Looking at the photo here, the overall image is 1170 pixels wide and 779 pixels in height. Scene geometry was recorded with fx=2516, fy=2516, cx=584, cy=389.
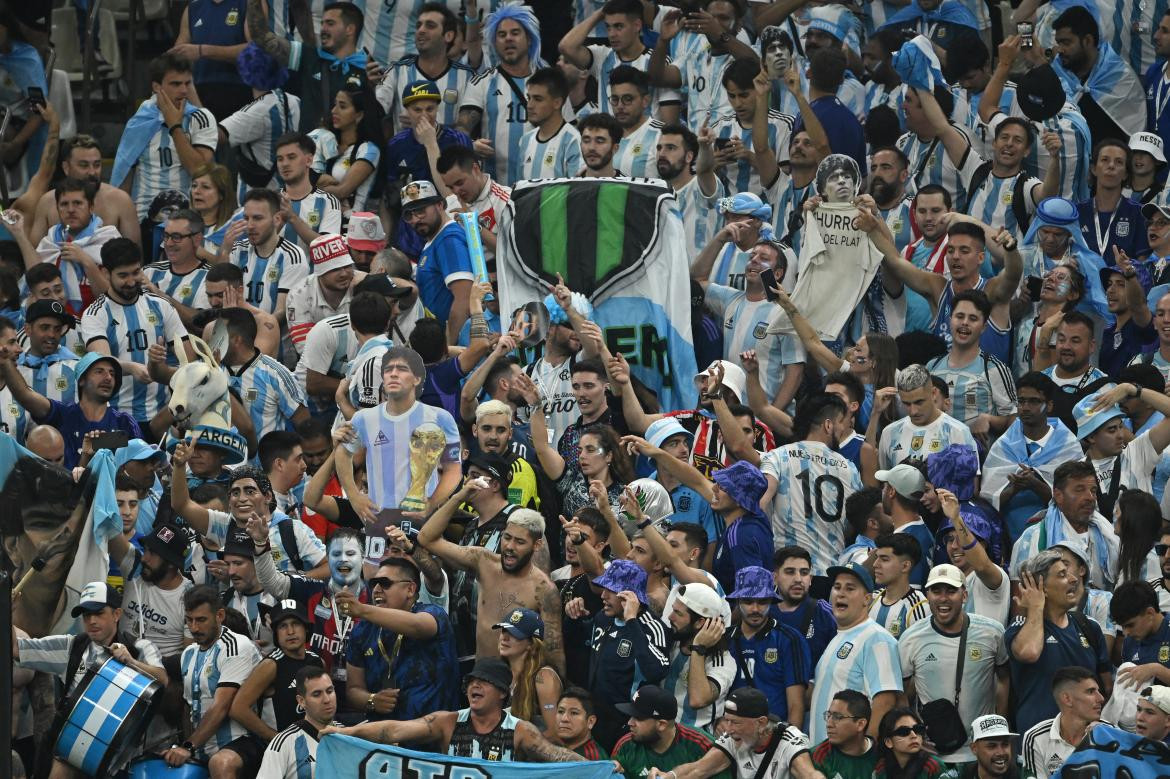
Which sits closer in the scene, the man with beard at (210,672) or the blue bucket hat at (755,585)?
the blue bucket hat at (755,585)

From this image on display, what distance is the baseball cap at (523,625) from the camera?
14.4 m

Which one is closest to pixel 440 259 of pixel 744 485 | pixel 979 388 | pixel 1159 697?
pixel 744 485

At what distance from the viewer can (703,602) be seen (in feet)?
46.9

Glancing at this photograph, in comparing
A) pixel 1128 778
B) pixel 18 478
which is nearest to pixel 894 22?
pixel 1128 778

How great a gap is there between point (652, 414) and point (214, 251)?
4251 millimetres

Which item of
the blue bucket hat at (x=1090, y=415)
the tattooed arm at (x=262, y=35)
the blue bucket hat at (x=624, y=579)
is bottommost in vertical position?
the blue bucket hat at (x=624, y=579)

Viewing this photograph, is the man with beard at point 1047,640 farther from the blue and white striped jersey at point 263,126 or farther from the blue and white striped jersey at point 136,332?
the blue and white striped jersey at point 263,126

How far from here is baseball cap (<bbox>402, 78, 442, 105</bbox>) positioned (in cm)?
1938

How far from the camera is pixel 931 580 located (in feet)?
46.4

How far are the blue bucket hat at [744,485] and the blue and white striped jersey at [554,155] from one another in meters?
4.69

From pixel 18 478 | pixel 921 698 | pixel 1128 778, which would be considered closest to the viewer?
pixel 18 478

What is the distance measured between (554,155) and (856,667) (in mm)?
6582

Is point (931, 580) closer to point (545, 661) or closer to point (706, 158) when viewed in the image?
point (545, 661)

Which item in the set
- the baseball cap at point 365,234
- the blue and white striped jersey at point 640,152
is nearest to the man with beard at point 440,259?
the baseball cap at point 365,234
